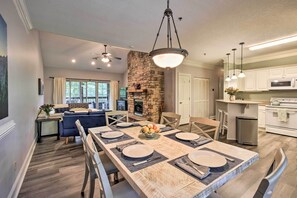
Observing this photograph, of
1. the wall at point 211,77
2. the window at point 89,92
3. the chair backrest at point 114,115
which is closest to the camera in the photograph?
the chair backrest at point 114,115

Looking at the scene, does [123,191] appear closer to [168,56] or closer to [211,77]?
[168,56]

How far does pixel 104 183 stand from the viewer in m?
0.95

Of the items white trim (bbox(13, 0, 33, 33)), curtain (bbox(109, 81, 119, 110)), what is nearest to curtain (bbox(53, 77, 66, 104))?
curtain (bbox(109, 81, 119, 110))

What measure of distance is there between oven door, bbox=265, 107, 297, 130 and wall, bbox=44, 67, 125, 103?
7948 millimetres

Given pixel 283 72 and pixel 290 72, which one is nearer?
pixel 290 72

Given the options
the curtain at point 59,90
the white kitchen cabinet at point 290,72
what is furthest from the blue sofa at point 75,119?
the white kitchen cabinet at point 290,72

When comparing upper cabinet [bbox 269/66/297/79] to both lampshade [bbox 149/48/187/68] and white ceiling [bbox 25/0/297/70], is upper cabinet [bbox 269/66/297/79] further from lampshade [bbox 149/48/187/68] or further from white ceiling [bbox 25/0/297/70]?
lampshade [bbox 149/48/187/68]

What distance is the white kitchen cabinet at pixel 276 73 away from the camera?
457 centimetres

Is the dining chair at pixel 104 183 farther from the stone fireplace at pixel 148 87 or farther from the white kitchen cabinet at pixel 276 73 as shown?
the white kitchen cabinet at pixel 276 73

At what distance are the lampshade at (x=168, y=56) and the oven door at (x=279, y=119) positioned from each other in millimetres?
4478

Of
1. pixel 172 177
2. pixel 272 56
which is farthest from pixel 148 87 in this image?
pixel 172 177

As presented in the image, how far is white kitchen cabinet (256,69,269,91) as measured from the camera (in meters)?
4.91

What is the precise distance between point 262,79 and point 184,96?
268 centimetres

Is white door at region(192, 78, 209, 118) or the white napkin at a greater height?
white door at region(192, 78, 209, 118)
